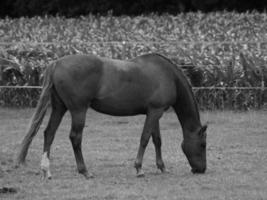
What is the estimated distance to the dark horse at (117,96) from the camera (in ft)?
38.5

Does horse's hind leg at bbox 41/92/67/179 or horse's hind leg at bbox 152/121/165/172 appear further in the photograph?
horse's hind leg at bbox 152/121/165/172

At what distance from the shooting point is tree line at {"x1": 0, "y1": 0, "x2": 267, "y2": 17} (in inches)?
1671

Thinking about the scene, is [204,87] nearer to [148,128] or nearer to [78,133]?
[148,128]

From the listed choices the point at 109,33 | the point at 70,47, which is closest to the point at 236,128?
the point at 70,47

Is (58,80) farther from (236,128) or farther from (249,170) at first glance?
(236,128)

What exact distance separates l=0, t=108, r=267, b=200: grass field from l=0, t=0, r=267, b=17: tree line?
907 inches

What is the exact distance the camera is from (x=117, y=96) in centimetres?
1200

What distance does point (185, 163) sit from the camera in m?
13.5

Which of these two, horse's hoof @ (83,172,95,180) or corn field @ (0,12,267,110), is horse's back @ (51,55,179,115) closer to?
horse's hoof @ (83,172,95,180)

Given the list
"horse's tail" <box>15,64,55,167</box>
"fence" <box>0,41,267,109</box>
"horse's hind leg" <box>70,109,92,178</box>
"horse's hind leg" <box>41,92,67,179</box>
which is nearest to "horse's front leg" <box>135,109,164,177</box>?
"horse's hind leg" <box>70,109,92,178</box>

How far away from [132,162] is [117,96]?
186cm

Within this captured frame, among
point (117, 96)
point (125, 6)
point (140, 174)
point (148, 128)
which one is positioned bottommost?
point (125, 6)

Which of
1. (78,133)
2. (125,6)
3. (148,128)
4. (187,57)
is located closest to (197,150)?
(148,128)

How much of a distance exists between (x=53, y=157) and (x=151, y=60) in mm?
2658
